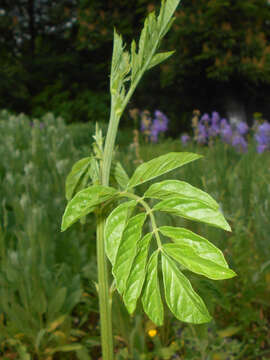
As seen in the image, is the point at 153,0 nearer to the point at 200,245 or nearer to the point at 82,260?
the point at 82,260

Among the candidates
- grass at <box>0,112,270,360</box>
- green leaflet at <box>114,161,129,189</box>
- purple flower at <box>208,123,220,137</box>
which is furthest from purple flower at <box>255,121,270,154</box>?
green leaflet at <box>114,161,129,189</box>

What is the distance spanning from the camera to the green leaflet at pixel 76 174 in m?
0.54

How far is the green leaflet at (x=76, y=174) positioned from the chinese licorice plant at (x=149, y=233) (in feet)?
0.16

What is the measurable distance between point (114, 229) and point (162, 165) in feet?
0.30

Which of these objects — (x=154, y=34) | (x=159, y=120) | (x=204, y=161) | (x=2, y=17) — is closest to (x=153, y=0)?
(x=2, y=17)

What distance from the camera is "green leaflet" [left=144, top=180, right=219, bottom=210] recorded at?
391 mm

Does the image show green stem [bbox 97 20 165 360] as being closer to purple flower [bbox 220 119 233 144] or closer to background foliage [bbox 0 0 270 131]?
purple flower [bbox 220 119 233 144]

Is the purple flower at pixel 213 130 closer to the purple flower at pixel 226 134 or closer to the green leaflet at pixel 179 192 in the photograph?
the purple flower at pixel 226 134

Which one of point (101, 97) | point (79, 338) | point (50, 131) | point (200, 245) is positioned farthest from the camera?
point (101, 97)

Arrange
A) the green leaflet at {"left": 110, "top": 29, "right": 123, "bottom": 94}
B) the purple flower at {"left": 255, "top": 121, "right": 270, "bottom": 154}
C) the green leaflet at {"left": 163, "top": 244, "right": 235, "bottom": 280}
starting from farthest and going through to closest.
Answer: the purple flower at {"left": 255, "top": 121, "right": 270, "bottom": 154} → the green leaflet at {"left": 110, "top": 29, "right": 123, "bottom": 94} → the green leaflet at {"left": 163, "top": 244, "right": 235, "bottom": 280}

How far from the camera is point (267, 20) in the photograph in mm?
12203

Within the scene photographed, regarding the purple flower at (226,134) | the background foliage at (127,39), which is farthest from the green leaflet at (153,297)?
the background foliage at (127,39)

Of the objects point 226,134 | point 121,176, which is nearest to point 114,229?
point 121,176

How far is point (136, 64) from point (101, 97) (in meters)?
13.2
